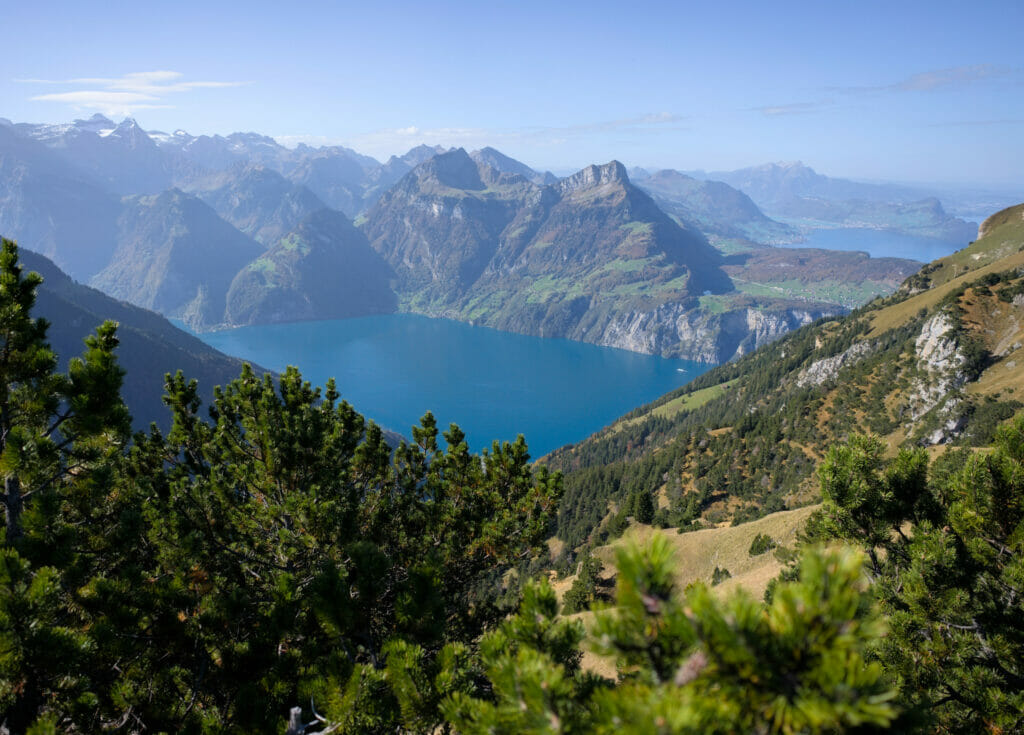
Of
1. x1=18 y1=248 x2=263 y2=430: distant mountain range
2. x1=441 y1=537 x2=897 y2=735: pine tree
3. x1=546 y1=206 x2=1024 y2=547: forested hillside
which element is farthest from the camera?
x1=18 y1=248 x2=263 y2=430: distant mountain range

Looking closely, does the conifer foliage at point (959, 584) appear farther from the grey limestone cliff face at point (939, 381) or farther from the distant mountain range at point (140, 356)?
the distant mountain range at point (140, 356)

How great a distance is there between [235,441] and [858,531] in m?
13.3

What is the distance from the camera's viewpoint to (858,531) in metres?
8.52

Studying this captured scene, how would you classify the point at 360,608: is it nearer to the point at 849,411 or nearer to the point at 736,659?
the point at 736,659

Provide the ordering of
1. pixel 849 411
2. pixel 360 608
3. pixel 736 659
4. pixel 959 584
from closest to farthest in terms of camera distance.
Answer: pixel 736 659, pixel 360 608, pixel 959 584, pixel 849 411

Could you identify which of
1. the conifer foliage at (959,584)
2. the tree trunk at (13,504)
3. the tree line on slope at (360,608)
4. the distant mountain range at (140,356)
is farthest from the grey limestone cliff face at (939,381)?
the distant mountain range at (140,356)

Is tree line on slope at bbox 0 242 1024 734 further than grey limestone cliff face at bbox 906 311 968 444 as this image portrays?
No

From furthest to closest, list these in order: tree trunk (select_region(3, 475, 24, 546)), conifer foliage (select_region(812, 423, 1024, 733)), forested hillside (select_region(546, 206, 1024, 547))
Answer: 1. forested hillside (select_region(546, 206, 1024, 547))
2. conifer foliage (select_region(812, 423, 1024, 733))
3. tree trunk (select_region(3, 475, 24, 546))

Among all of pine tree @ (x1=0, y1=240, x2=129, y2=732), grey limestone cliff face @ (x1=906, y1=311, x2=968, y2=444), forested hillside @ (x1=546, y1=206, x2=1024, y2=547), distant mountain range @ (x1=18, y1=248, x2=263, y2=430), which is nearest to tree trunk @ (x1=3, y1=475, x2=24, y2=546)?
pine tree @ (x1=0, y1=240, x2=129, y2=732)

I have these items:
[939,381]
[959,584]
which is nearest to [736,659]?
[959,584]

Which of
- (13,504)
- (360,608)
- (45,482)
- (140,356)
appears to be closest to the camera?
(13,504)

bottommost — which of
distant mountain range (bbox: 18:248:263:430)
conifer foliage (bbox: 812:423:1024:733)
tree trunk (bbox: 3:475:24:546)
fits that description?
distant mountain range (bbox: 18:248:263:430)

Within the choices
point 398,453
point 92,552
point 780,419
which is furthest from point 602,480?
point 92,552

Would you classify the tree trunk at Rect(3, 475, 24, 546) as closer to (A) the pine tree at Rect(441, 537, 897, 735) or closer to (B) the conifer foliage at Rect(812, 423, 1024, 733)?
(A) the pine tree at Rect(441, 537, 897, 735)
